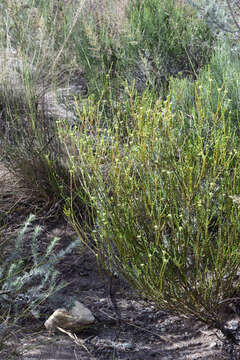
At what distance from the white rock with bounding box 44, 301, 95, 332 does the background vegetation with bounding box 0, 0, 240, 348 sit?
22cm

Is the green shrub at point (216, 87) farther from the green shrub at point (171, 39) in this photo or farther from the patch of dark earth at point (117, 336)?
the patch of dark earth at point (117, 336)

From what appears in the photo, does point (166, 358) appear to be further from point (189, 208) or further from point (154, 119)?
point (154, 119)

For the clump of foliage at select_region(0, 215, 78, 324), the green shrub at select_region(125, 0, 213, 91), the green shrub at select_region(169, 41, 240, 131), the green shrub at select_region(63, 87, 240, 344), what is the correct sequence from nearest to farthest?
the green shrub at select_region(63, 87, 240, 344) → the clump of foliage at select_region(0, 215, 78, 324) → the green shrub at select_region(169, 41, 240, 131) → the green shrub at select_region(125, 0, 213, 91)

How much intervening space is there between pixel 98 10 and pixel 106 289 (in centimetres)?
422

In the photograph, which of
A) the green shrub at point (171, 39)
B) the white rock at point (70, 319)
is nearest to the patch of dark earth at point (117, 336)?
the white rock at point (70, 319)

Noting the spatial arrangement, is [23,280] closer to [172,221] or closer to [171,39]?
[172,221]

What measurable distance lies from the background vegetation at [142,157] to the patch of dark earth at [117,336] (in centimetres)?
13

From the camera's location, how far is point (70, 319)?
2498 mm

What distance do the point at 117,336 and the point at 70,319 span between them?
0.90 feet

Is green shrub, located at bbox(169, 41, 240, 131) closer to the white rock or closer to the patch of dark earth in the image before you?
the patch of dark earth

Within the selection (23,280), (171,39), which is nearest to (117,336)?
(23,280)

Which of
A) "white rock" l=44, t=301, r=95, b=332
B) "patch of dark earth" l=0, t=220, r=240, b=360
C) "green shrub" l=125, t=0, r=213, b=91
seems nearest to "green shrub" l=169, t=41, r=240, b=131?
"green shrub" l=125, t=0, r=213, b=91

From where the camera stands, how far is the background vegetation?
2242 mm

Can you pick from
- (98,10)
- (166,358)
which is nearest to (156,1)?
(98,10)
